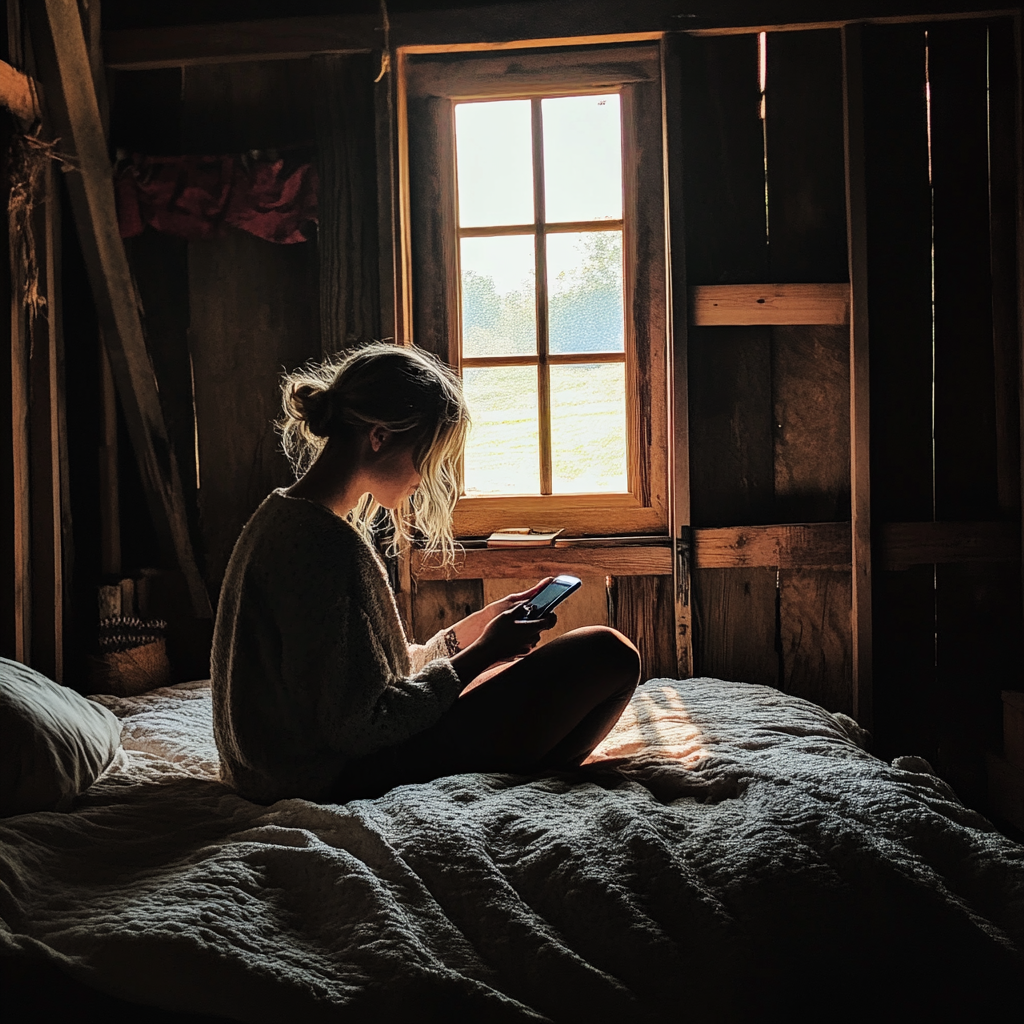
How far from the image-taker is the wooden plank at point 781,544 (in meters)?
2.70

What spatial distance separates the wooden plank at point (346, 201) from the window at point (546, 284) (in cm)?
15

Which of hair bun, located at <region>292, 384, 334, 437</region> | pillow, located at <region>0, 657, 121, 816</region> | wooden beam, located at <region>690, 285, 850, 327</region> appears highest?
wooden beam, located at <region>690, 285, 850, 327</region>

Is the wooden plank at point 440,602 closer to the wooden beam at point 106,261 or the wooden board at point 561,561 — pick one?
the wooden board at point 561,561

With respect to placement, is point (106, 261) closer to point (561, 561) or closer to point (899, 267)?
point (561, 561)

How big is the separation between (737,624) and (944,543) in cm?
62

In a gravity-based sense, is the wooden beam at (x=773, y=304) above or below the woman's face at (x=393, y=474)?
above

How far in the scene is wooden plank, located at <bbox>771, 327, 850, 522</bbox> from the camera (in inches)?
107

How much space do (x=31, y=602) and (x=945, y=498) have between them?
261 cm

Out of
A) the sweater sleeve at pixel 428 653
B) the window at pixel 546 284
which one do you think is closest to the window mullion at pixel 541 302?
the window at pixel 546 284

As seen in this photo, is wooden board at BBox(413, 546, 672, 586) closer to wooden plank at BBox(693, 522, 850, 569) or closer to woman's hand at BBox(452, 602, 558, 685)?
wooden plank at BBox(693, 522, 850, 569)

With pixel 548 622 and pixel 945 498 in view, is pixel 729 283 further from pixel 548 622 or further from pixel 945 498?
pixel 548 622

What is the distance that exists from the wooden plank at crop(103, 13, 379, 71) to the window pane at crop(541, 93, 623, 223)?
1.87 ft

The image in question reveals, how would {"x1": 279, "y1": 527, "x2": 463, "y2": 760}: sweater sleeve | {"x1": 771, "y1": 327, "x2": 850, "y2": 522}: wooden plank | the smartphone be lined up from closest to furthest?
1. {"x1": 279, "y1": 527, "x2": 463, "y2": 760}: sweater sleeve
2. the smartphone
3. {"x1": 771, "y1": 327, "x2": 850, "y2": 522}: wooden plank

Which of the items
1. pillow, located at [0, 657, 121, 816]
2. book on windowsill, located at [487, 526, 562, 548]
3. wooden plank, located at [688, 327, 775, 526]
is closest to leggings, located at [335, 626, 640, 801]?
pillow, located at [0, 657, 121, 816]
